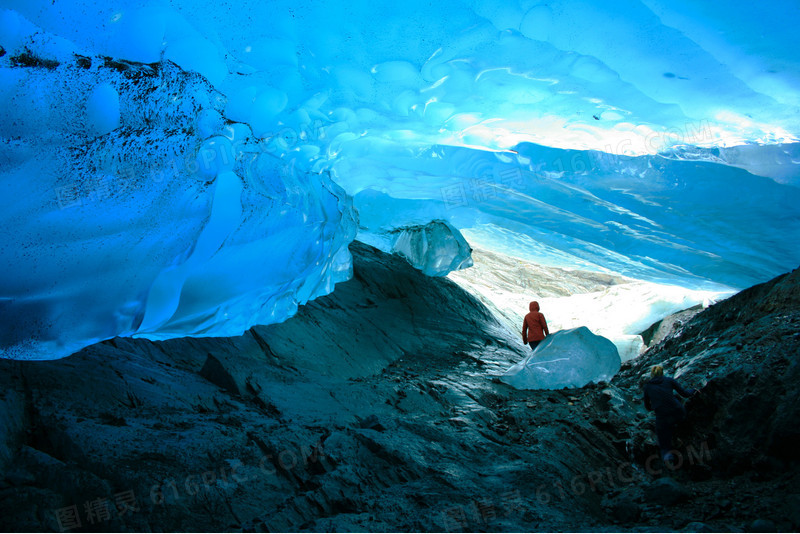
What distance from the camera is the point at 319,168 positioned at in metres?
5.39

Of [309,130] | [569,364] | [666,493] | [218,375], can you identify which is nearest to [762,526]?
[666,493]

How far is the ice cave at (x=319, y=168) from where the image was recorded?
3.20 m

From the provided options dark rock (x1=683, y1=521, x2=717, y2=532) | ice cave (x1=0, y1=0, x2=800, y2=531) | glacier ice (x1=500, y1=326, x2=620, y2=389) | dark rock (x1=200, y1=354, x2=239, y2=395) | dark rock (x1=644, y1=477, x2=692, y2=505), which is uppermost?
ice cave (x1=0, y1=0, x2=800, y2=531)

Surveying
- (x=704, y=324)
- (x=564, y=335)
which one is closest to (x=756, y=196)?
(x=704, y=324)

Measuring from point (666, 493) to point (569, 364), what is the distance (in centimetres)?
309

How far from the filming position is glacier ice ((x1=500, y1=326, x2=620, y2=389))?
19.6 ft

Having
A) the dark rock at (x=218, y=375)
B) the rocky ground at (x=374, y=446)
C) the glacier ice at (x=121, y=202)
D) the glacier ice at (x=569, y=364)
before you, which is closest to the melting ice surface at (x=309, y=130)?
the glacier ice at (x=121, y=202)

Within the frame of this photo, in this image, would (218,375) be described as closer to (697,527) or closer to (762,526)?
(697,527)

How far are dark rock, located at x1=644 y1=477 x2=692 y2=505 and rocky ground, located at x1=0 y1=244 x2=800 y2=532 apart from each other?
0.01 m

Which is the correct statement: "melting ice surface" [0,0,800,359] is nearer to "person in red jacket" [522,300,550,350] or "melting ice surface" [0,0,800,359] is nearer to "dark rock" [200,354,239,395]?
"dark rock" [200,354,239,395]

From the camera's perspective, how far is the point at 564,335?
20.1 ft

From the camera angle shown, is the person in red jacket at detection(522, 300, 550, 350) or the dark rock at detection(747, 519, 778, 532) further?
the person in red jacket at detection(522, 300, 550, 350)

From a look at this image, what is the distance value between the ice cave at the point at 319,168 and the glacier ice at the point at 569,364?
0.06 meters

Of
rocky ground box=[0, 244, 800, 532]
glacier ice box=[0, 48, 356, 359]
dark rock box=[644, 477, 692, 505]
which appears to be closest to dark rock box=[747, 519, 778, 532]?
rocky ground box=[0, 244, 800, 532]
